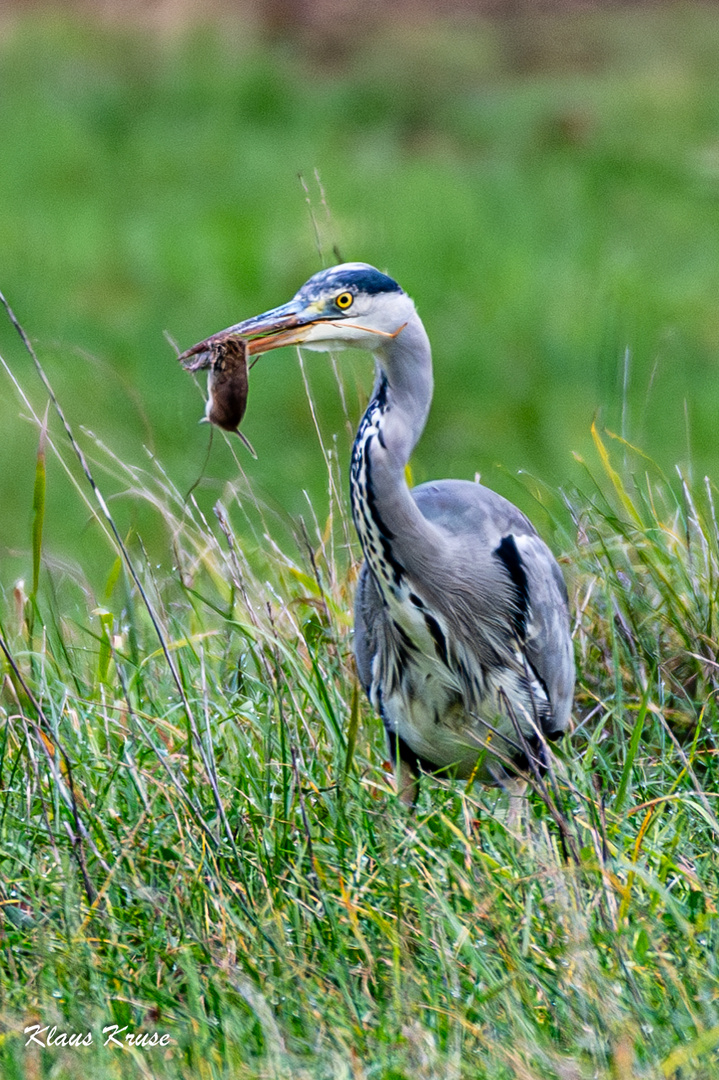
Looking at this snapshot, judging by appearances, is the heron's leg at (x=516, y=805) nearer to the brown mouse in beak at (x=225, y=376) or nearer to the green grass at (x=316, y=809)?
the green grass at (x=316, y=809)

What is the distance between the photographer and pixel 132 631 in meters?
4.02

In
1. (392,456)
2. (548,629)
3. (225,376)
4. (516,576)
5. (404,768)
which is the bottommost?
(404,768)

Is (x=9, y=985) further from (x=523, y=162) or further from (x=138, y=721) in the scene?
(x=523, y=162)

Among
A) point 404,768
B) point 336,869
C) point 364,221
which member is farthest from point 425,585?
point 364,221

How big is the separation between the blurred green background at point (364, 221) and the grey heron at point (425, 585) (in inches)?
→ 48.3

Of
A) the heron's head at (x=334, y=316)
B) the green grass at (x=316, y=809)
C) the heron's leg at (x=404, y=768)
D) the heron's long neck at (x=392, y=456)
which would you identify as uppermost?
the heron's head at (x=334, y=316)

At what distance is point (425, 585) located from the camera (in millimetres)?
3441

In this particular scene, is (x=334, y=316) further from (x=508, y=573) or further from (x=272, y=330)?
(x=508, y=573)

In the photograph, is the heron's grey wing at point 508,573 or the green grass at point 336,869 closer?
the green grass at point 336,869

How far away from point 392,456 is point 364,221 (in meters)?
8.00

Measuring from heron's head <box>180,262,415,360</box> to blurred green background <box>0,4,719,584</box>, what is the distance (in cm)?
156

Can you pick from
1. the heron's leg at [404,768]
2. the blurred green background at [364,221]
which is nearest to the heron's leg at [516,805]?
the heron's leg at [404,768]

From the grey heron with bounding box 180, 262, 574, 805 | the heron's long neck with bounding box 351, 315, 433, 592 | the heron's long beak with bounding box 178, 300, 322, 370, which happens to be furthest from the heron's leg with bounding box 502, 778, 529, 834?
the heron's long beak with bounding box 178, 300, 322, 370

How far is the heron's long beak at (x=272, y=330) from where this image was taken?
3221mm
